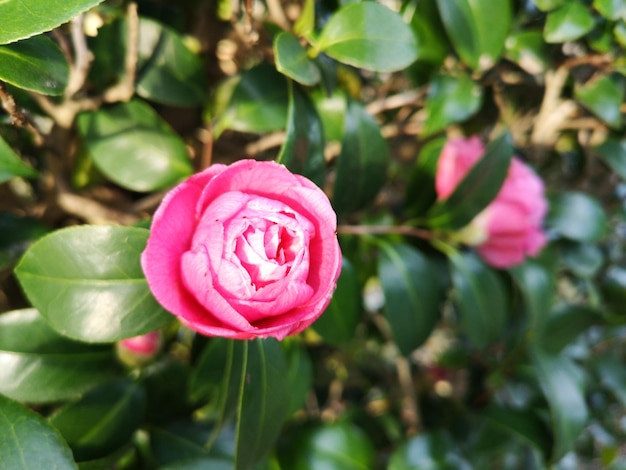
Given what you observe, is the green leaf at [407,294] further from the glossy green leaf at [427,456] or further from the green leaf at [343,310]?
the glossy green leaf at [427,456]

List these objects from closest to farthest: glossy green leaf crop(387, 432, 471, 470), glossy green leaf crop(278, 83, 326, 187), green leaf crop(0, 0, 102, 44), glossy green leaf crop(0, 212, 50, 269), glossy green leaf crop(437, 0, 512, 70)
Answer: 1. green leaf crop(0, 0, 102, 44)
2. glossy green leaf crop(278, 83, 326, 187)
3. glossy green leaf crop(0, 212, 50, 269)
4. glossy green leaf crop(437, 0, 512, 70)
5. glossy green leaf crop(387, 432, 471, 470)

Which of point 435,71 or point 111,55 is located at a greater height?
point 111,55

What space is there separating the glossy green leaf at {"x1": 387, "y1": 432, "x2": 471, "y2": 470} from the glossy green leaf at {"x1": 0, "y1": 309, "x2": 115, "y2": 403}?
0.51 m

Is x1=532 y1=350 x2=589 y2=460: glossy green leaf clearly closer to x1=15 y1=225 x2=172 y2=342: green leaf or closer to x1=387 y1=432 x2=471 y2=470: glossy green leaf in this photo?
x1=387 y1=432 x2=471 y2=470: glossy green leaf

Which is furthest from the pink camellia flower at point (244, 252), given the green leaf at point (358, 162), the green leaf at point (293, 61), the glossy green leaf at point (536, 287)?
the glossy green leaf at point (536, 287)

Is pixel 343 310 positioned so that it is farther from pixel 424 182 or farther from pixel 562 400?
pixel 562 400

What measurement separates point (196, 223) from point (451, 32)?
47 cm

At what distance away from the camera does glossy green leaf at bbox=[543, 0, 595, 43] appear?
0.68 metres

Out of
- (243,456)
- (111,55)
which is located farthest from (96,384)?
(111,55)

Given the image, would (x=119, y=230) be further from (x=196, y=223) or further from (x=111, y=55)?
(x=111, y=55)

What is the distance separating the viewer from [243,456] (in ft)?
1.53

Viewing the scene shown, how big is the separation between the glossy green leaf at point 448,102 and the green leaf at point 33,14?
1.56 ft

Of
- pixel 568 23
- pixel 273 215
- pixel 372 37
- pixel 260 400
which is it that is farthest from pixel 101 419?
pixel 568 23

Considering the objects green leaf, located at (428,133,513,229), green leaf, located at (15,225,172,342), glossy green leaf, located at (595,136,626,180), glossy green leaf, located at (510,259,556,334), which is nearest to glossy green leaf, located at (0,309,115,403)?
green leaf, located at (15,225,172,342)
